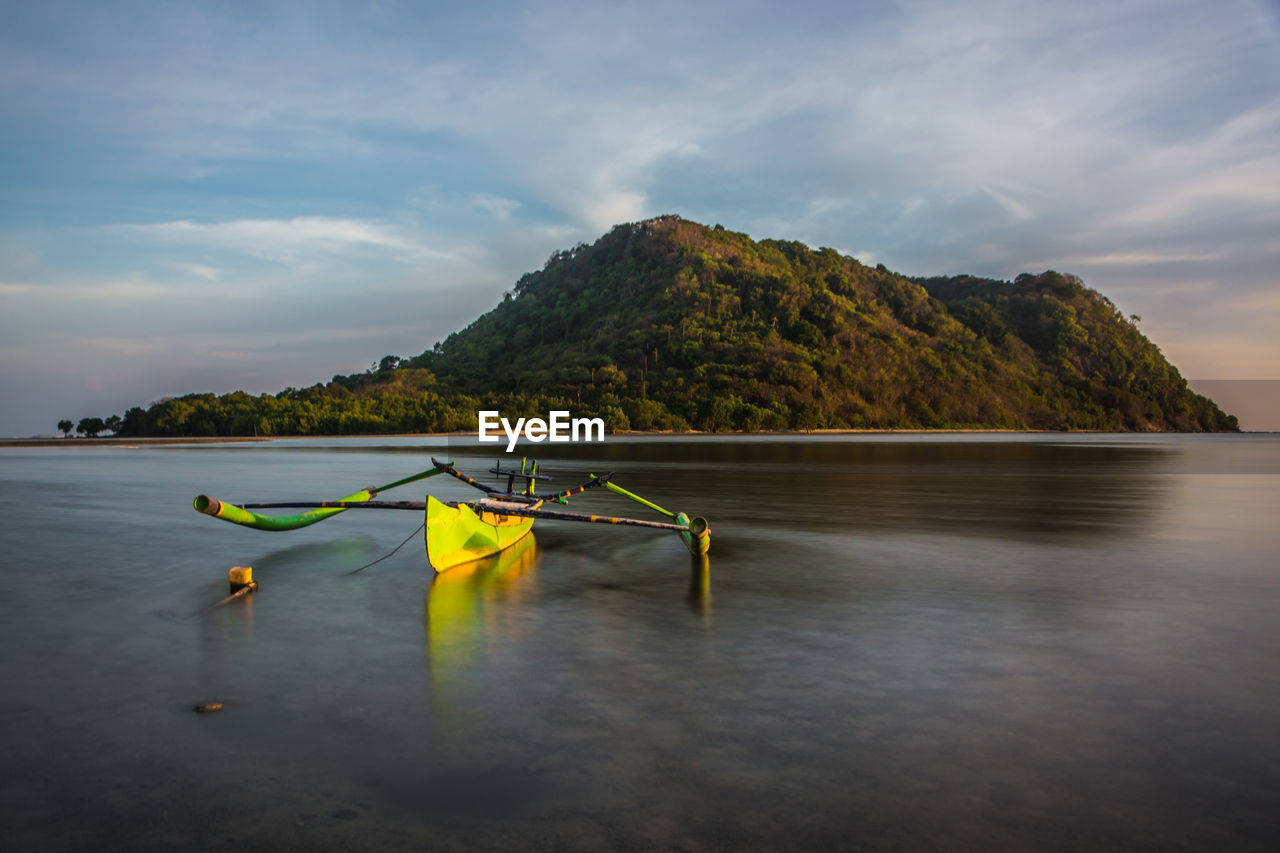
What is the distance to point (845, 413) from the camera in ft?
500

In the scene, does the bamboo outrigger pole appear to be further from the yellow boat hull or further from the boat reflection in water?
the boat reflection in water

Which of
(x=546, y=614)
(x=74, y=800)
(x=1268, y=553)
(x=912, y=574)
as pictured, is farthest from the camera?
(x=1268, y=553)

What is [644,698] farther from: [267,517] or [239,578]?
[267,517]

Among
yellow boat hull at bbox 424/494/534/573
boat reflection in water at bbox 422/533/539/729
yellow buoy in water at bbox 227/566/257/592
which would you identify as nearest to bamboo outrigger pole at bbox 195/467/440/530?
yellow buoy in water at bbox 227/566/257/592

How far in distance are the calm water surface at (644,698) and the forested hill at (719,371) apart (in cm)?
11018

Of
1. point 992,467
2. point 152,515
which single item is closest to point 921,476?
point 992,467

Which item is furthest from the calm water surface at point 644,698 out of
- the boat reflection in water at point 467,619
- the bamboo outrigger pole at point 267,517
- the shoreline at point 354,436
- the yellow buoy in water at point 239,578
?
the shoreline at point 354,436

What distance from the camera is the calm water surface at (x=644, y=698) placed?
4.27 meters

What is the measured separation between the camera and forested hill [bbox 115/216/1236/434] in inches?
4971

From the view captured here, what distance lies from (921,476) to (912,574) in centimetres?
2313

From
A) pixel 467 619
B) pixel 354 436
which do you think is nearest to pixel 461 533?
pixel 467 619

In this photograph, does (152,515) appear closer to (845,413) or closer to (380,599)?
(380,599)

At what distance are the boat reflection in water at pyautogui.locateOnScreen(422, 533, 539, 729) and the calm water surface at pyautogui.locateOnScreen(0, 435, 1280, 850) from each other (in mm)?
54

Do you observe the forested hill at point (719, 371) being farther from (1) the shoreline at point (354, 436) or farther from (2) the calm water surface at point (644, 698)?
(2) the calm water surface at point (644, 698)
